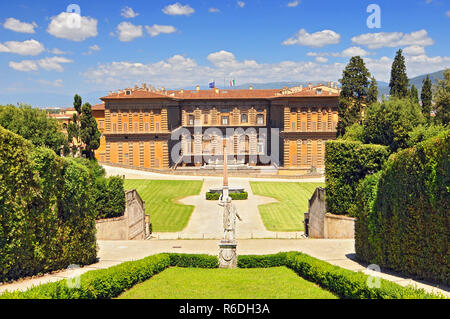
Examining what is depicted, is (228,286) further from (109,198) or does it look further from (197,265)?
(109,198)

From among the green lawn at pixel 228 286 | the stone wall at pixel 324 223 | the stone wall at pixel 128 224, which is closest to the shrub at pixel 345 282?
the green lawn at pixel 228 286

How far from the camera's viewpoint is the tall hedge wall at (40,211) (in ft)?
47.5

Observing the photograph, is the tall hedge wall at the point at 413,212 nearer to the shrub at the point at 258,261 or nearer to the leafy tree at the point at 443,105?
the shrub at the point at 258,261

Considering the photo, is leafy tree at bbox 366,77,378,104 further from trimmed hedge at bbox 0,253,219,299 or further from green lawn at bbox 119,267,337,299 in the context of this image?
green lawn at bbox 119,267,337,299

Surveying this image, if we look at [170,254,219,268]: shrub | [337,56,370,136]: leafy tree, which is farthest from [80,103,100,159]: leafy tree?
[170,254,219,268]: shrub

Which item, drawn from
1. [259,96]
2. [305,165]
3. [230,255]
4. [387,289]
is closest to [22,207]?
[230,255]

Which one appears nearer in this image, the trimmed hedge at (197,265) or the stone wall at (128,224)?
the trimmed hedge at (197,265)

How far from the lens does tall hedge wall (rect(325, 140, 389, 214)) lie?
25.3m

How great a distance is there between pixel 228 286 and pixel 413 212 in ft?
23.3

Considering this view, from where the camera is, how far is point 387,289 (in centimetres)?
1042

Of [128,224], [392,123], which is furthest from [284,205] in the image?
[128,224]

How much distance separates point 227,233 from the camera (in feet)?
57.6

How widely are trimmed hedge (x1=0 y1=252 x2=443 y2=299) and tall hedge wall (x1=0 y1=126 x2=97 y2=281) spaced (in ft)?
10.8

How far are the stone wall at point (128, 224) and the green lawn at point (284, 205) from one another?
9.76m
